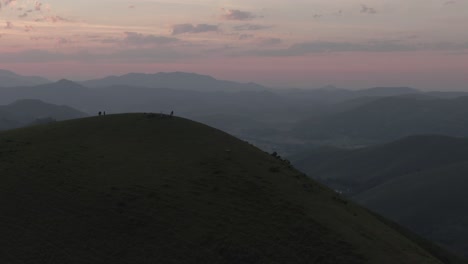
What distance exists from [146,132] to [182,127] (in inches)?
240

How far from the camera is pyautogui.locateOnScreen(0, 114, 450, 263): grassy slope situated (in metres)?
37.8

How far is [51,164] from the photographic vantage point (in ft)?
176

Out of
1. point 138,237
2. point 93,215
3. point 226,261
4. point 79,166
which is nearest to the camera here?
point 226,261

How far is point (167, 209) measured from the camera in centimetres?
4378

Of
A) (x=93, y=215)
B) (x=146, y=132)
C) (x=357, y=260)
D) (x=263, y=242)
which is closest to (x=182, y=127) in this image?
(x=146, y=132)

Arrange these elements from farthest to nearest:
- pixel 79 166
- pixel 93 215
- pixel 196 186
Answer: pixel 79 166, pixel 196 186, pixel 93 215

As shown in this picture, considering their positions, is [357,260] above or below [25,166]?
below

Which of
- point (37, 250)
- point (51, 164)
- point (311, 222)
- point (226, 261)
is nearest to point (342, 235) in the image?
point (311, 222)

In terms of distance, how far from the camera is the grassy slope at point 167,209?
37.8 metres

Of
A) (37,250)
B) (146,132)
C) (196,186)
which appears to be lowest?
(37,250)

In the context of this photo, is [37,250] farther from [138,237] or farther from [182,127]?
[182,127]

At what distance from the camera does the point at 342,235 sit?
136ft

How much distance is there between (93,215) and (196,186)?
11781 millimetres

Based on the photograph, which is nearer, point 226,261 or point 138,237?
point 226,261
